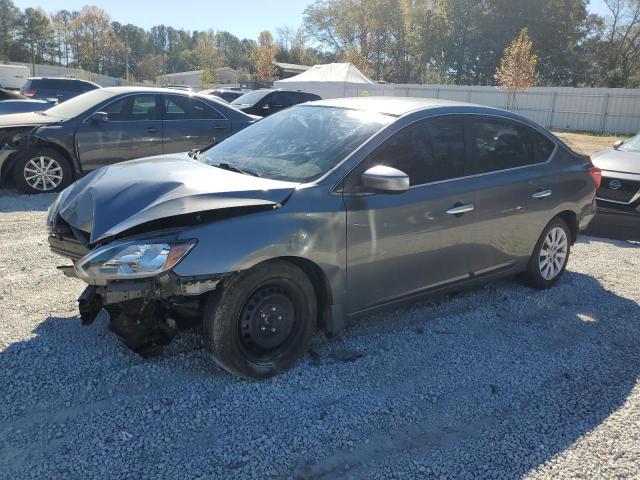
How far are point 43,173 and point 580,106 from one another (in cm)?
3132

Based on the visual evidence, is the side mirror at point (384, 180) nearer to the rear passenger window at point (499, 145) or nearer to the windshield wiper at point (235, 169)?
the windshield wiper at point (235, 169)

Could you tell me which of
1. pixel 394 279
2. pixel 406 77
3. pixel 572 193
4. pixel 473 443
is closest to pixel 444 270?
pixel 394 279

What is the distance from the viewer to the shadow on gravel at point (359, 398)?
269cm

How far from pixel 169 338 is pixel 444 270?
2072 mm

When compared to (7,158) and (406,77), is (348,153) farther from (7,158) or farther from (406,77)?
(406,77)

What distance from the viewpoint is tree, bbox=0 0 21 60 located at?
244 feet

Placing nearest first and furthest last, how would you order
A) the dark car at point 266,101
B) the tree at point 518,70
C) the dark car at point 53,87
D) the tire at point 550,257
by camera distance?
the tire at point 550,257, the dark car at point 266,101, the dark car at point 53,87, the tree at point 518,70

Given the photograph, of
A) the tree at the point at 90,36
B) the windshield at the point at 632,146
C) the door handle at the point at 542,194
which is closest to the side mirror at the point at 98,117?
the door handle at the point at 542,194

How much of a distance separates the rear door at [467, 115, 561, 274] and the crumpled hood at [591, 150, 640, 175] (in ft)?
10.5

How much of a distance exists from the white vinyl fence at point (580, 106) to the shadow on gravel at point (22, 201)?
30.5 metres

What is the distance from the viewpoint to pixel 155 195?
3230 millimetres

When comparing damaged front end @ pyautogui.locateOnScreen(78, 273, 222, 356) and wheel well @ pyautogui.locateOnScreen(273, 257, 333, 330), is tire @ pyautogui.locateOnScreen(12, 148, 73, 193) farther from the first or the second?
wheel well @ pyautogui.locateOnScreen(273, 257, 333, 330)

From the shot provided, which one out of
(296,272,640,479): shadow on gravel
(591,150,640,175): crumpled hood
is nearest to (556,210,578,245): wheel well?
(296,272,640,479): shadow on gravel

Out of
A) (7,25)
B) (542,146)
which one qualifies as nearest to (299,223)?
(542,146)
